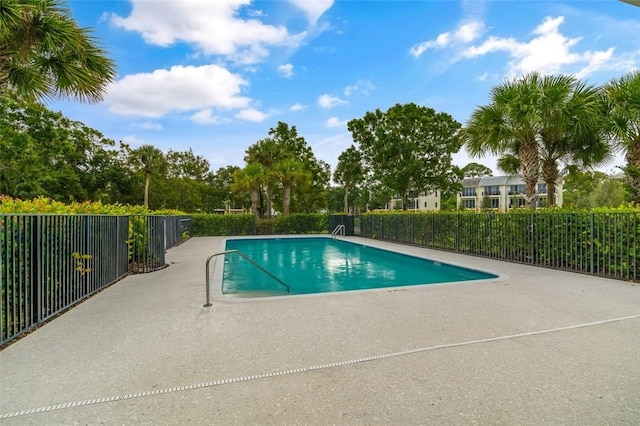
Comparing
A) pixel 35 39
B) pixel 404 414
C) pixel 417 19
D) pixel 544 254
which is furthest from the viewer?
pixel 417 19

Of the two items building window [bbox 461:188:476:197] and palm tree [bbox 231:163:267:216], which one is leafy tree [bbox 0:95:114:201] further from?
building window [bbox 461:188:476:197]

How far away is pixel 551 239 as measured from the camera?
7.50 meters

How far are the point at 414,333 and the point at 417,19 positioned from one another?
36.0 ft

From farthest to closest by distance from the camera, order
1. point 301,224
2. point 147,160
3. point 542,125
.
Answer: point 147,160
point 301,224
point 542,125

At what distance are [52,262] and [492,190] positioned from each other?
166 feet

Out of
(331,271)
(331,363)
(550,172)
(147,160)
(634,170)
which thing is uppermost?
(147,160)

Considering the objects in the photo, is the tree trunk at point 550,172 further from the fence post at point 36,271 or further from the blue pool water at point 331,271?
the fence post at point 36,271

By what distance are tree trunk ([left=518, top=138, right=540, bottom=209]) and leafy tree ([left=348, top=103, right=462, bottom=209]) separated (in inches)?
508

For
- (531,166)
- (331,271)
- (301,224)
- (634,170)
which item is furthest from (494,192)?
(331,271)

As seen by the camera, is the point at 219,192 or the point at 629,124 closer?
the point at 629,124

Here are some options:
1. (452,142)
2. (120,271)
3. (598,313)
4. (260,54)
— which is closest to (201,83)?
(260,54)

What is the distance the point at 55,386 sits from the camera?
2303 mm

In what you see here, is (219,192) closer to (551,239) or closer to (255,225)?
(255,225)

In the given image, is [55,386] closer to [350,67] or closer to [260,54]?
[260,54]
